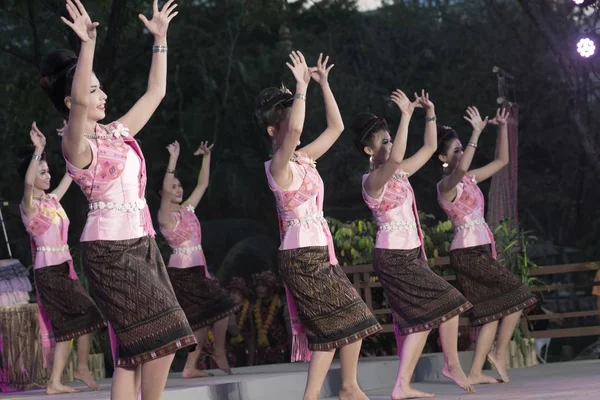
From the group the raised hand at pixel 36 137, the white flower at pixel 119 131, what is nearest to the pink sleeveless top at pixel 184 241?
the raised hand at pixel 36 137

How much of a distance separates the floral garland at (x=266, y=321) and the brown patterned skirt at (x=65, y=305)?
3.55 meters

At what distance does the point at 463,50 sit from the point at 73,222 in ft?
26.9

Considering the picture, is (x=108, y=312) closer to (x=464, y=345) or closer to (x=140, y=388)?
(x=140, y=388)

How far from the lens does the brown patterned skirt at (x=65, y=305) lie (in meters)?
7.38

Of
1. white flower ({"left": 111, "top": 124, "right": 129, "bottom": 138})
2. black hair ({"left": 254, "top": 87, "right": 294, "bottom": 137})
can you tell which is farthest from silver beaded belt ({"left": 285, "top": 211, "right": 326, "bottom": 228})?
white flower ({"left": 111, "top": 124, "right": 129, "bottom": 138})

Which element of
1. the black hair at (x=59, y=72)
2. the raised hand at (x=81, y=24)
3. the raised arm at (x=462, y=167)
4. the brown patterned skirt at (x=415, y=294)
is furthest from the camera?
the raised arm at (x=462, y=167)

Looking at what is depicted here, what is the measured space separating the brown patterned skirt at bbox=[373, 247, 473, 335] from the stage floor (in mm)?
461

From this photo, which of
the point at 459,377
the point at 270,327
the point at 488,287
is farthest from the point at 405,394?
the point at 270,327

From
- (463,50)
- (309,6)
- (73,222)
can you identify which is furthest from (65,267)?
(309,6)

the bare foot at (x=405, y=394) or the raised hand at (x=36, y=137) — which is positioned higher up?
the raised hand at (x=36, y=137)

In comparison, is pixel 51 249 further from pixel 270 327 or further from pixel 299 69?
pixel 270 327

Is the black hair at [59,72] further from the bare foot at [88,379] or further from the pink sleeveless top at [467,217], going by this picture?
the bare foot at [88,379]

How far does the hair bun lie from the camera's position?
4.07 m

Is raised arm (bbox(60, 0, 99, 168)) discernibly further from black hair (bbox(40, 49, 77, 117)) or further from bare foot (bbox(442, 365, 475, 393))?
bare foot (bbox(442, 365, 475, 393))
